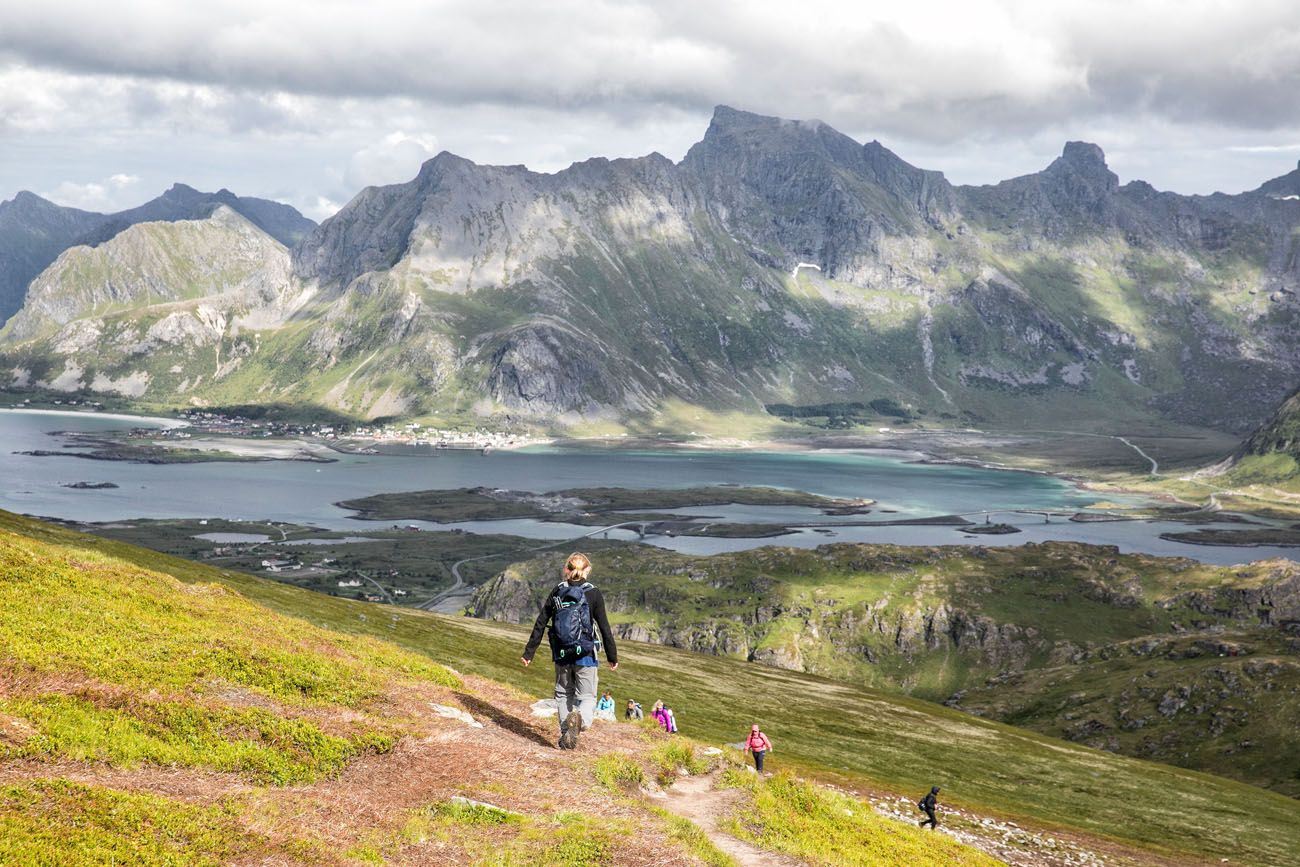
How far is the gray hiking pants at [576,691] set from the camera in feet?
96.1

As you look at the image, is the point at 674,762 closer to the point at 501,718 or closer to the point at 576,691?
the point at 576,691

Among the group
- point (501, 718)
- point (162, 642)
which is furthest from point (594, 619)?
point (162, 642)

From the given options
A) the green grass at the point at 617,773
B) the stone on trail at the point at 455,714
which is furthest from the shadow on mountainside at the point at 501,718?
the green grass at the point at 617,773

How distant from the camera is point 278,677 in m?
31.0

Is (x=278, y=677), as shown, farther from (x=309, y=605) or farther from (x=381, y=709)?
(x=309, y=605)

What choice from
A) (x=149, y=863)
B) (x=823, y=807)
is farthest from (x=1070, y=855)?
(x=149, y=863)

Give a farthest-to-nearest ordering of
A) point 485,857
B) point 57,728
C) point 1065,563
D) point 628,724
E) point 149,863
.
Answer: point 1065,563 → point 628,724 → point 57,728 → point 485,857 → point 149,863

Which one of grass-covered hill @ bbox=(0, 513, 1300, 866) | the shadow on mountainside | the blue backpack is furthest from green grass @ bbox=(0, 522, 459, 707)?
the blue backpack

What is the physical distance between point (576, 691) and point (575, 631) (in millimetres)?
2524

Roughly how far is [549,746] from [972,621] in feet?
517

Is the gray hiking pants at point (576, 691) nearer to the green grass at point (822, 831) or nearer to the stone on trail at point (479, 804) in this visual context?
the green grass at point (822, 831)

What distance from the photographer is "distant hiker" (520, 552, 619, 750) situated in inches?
1115

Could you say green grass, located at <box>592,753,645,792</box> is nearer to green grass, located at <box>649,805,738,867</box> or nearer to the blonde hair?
green grass, located at <box>649,805,738,867</box>

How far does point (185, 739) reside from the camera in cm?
2545
